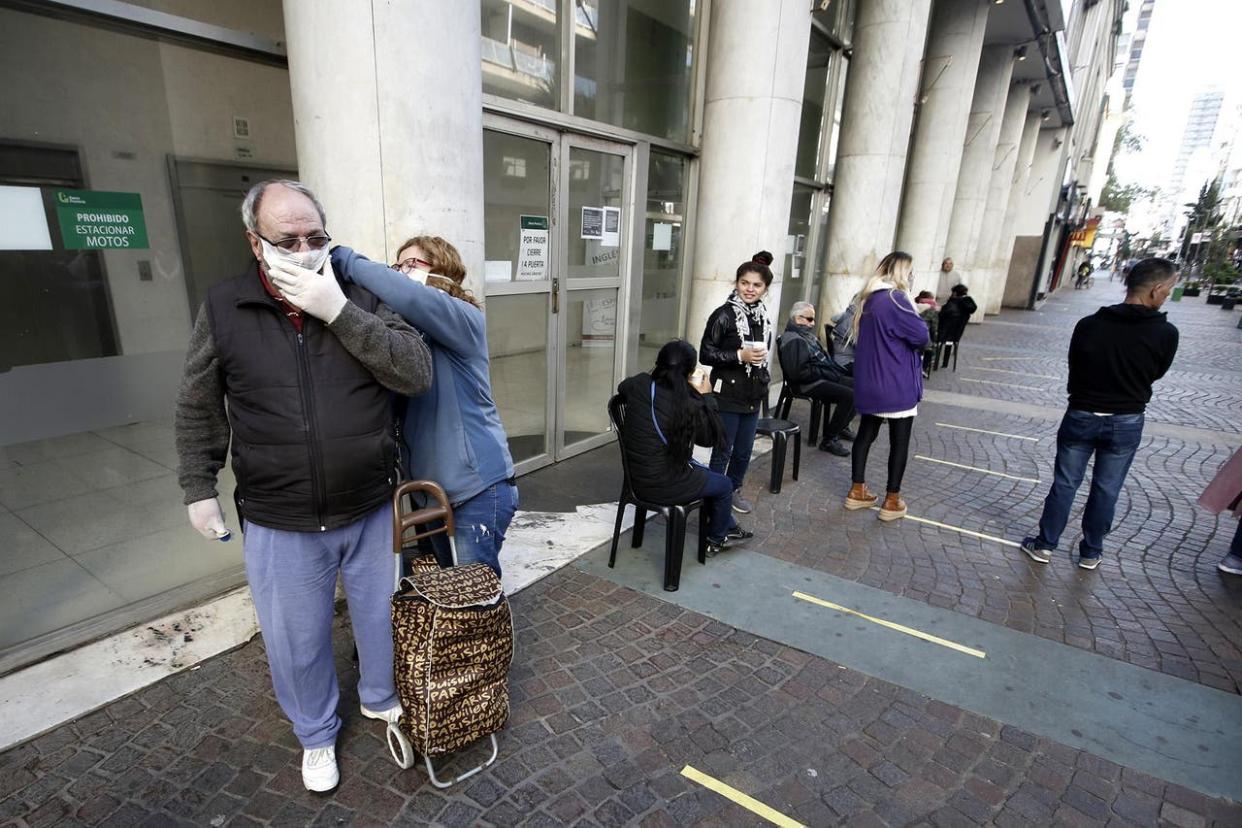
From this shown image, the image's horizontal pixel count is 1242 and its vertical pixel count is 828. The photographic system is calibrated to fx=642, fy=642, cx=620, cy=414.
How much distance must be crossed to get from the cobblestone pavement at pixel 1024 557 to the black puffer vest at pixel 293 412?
3.06 m

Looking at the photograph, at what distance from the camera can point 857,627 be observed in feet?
11.5

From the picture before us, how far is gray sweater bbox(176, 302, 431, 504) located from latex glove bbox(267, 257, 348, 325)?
0.17 ft

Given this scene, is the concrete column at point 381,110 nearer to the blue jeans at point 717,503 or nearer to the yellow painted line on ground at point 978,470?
the blue jeans at point 717,503

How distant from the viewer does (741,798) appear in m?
2.39

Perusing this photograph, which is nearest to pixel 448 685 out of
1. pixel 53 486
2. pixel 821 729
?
pixel 821 729

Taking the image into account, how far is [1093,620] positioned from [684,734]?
2630 millimetres

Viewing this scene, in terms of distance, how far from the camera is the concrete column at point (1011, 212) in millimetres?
23188

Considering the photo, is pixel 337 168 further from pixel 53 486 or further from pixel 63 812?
pixel 63 812

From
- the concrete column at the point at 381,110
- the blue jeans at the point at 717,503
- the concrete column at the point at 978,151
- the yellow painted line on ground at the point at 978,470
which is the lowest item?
the yellow painted line on ground at the point at 978,470

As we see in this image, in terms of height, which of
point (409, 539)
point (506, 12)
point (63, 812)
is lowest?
point (63, 812)

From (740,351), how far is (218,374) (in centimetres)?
322

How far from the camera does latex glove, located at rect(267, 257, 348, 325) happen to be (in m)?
1.78

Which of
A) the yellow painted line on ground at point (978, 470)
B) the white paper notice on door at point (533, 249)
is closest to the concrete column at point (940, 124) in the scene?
the yellow painted line on ground at point (978, 470)

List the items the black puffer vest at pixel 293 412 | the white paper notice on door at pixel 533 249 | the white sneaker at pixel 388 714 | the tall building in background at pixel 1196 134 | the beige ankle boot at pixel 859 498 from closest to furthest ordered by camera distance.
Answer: the black puffer vest at pixel 293 412 < the white sneaker at pixel 388 714 < the white paper notice on door at pixel 533 249 < the beige ankle boot at pixel 859 498 < the tall building in background at pixel 1196 134
